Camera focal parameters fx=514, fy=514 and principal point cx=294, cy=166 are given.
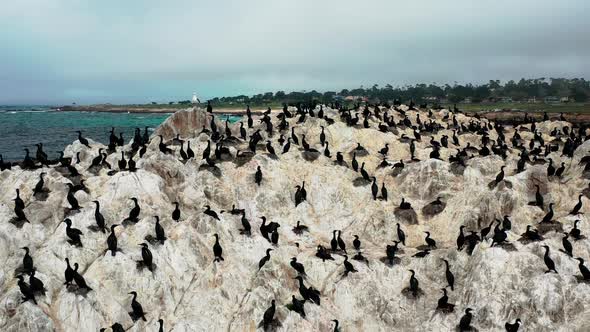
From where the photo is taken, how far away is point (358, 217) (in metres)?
40.5

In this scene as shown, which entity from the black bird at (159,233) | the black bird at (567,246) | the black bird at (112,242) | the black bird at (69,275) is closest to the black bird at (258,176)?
the black bird at (159,233)

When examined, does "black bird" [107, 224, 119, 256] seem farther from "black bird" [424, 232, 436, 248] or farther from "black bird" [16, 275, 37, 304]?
"black bird" [424, 232, 436, 248]

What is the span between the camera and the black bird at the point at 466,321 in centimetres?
2844

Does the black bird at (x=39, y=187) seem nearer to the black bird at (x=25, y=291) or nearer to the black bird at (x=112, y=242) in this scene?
the black bird at (x=112, y=242)

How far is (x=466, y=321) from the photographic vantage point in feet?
93.6

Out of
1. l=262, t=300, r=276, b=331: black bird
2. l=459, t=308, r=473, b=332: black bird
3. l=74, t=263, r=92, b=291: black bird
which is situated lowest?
l=459, t=308, r=473, b=332: black bird

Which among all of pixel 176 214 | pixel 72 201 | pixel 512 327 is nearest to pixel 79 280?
pixel 72 201

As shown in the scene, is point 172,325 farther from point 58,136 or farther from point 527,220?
point 58,136

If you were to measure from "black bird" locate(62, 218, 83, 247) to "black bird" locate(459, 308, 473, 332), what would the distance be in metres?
22.8

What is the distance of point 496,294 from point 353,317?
8488 mm

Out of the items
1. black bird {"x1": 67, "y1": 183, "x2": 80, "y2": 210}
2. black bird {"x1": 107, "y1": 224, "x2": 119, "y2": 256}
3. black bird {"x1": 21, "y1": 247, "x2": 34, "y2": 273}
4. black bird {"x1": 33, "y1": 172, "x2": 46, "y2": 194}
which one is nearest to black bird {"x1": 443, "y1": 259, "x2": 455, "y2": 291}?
black bird {"x1": 107, "y1": 224, "x2": 119, "y2": 256}

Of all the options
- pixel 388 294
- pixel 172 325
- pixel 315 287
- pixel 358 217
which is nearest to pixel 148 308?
pixel 172 325

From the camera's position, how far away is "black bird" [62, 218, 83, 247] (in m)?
30.7

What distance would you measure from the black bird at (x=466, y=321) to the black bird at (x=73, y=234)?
22817 mm
